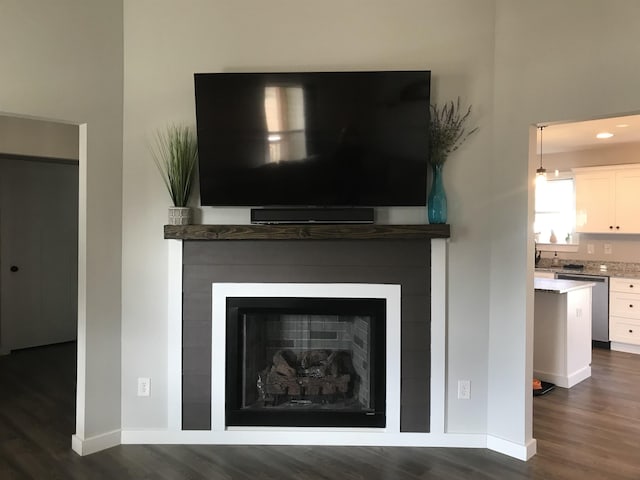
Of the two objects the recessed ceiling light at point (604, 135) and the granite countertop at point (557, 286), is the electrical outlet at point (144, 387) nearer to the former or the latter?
the granite countertop at point (557, 286)

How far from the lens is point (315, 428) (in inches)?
124

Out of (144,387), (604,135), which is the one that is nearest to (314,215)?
(144,387)

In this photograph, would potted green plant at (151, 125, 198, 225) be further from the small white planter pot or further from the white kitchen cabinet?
the white kitchen cabinet

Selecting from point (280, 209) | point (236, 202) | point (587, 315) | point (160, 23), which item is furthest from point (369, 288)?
point (587, 315)

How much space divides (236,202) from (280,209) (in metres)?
0.27

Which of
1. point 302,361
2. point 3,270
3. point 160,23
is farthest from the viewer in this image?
point 3,270

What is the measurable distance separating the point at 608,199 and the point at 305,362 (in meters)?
4.73

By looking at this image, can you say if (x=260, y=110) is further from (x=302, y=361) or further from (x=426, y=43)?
(x=302, y=361)

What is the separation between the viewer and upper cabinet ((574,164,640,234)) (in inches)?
231

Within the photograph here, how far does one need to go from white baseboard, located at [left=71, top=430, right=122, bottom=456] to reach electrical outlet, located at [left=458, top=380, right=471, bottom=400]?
7.06ft

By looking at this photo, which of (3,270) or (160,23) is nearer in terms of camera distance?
(160,23)

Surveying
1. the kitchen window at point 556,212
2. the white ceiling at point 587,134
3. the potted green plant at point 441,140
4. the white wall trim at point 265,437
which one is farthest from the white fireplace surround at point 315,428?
the kitchen window at point 556,212

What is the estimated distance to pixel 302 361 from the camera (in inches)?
132

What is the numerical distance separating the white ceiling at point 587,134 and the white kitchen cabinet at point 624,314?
166cm
